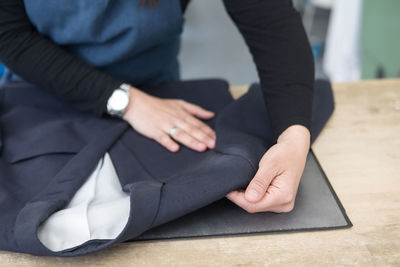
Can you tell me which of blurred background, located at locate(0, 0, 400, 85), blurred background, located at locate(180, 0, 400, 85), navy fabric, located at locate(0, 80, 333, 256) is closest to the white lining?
navy fabric, located at locate(0, 80, 333, 256)

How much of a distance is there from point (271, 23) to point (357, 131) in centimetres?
24

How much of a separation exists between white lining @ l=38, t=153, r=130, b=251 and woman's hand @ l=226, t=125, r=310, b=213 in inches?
5.6

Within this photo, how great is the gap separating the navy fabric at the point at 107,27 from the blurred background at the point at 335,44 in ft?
4.15

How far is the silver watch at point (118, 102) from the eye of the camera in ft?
2.40

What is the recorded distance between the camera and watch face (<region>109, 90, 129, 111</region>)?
2.40 feet

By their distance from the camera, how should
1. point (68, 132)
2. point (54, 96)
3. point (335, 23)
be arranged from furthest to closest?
point (335, 23) → point (54, 96) → point (68, 132)

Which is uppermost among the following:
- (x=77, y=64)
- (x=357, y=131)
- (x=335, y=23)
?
(x=77, y=64)

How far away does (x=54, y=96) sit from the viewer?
0.83 metres

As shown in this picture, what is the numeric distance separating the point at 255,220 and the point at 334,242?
0.10 meters

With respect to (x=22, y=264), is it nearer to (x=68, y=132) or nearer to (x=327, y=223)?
(x=68, y=132)

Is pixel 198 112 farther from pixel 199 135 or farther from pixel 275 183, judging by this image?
pixel 275 183

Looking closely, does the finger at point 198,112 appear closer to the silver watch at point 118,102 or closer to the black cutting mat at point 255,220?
the silver watch at point 118,102

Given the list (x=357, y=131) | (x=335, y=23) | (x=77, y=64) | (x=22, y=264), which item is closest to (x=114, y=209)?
(x=22, y=264)

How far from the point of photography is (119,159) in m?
0.63
